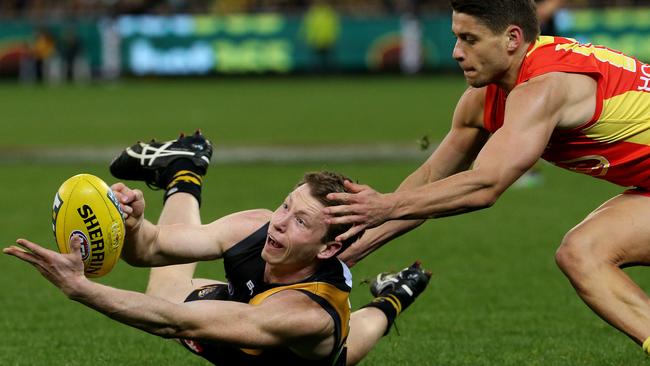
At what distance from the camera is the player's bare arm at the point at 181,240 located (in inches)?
235

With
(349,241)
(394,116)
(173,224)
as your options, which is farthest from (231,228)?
(394,116)

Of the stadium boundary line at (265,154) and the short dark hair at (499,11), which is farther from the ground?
the short dark hair at (499,11)

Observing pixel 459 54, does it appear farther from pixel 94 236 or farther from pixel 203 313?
pixel 94 236

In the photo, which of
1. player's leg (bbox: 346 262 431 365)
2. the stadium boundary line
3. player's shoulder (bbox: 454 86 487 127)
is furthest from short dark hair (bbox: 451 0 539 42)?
the stadium boundary line

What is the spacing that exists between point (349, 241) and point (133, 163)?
7.18 feet

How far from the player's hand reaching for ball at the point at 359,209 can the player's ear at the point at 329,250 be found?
347mm

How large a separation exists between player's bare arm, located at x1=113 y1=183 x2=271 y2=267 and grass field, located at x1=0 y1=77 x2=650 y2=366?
3.01ft

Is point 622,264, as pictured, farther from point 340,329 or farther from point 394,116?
point 394,116

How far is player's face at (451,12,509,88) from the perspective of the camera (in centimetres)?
568

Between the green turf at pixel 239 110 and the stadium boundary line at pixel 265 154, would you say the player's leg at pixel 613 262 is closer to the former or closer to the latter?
the stadium boundary line at pixel 265 154

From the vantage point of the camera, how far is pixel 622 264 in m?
5.96

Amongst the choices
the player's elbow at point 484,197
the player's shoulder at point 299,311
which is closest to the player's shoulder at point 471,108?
the player's elbow at point 484,197

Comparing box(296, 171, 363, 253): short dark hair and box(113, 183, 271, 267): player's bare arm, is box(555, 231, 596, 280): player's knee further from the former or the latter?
box(113, 183, 271, 267): player's bare arm

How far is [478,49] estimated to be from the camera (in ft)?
18.8
